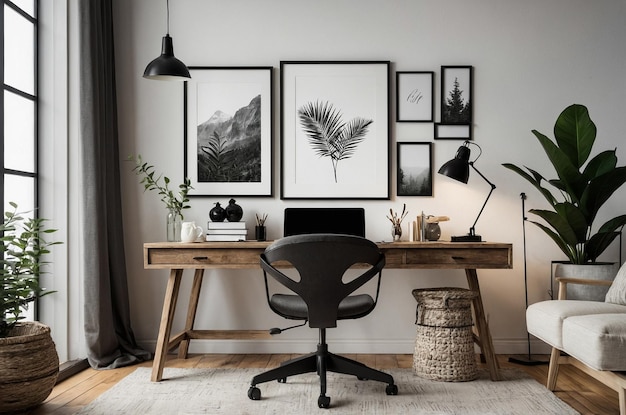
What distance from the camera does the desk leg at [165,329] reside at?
319 centimetres

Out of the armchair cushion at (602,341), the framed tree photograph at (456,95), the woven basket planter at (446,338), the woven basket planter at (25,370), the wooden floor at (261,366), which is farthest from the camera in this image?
the framed tree photograph at (456,95)

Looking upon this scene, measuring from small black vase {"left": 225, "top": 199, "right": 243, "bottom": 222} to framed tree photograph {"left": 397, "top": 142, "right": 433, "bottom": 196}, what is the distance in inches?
41.7

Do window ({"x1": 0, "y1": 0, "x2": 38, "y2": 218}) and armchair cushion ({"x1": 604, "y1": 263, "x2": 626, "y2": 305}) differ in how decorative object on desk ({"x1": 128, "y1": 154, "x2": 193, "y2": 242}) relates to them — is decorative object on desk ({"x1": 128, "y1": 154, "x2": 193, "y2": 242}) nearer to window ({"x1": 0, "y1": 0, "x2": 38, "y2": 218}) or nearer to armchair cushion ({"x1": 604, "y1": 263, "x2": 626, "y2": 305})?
window ({"x1": 0, "y1": 0, "x2": 38, "y2": 218})

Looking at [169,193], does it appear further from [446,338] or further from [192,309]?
[446,338]

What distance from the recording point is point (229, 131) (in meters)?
3.90

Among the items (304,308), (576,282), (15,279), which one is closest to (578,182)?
(576,282)

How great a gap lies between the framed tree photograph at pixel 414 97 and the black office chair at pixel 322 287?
1.36m

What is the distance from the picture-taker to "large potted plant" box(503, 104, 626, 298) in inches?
132

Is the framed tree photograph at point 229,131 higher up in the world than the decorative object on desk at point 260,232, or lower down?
higher up

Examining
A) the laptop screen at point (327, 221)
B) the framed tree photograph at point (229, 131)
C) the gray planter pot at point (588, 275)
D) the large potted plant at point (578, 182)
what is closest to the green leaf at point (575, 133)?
the large potted plant at point (578, 182)

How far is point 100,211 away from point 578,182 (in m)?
2.81

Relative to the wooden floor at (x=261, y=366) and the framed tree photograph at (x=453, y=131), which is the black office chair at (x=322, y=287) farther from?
the framed tree photograph at (x=453, y=131)

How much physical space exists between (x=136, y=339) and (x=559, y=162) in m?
2.91

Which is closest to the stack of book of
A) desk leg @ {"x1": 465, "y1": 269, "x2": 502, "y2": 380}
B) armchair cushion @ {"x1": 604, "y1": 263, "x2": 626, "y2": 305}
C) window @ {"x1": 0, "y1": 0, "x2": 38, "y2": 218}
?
window @ {"x1": 0, "y1": 0, "x2": 38, "y2": 218}
